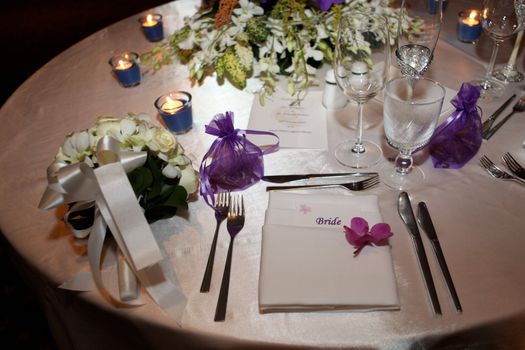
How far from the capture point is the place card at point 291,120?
1099 millimetres

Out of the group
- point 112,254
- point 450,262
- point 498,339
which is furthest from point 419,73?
point 112,254

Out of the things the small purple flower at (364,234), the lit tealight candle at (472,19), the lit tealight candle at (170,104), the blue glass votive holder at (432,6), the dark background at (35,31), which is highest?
the blue glass votive holder at (432,6)

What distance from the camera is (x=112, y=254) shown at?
82 centimetres

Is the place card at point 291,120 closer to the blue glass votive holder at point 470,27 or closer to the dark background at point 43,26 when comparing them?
the blue glass votive holder at point 470,27

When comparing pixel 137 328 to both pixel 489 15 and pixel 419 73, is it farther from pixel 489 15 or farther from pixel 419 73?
pixel 489 15

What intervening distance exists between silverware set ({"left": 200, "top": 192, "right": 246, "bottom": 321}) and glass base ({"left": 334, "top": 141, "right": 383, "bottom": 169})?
0.27 metres

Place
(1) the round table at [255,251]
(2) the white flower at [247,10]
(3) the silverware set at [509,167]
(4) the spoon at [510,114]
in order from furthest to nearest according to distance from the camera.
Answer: (2) the white flower at [247,10] < (4) the spoon at [510,114] < (3) the silverware set at [509,167] < (1) the round table at [255,251]

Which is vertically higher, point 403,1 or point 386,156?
point 403,1

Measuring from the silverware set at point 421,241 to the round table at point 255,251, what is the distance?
12 millimetres

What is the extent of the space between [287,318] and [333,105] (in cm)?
68

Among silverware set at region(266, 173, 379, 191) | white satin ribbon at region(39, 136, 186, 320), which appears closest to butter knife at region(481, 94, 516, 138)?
silverware set at region(266, 173, 379, 191)

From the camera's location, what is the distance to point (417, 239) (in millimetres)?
811

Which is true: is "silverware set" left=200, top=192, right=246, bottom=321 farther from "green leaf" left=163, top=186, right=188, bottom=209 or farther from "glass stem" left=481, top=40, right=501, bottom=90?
"glass stem" left=481, top=40, right=501, bottom=90

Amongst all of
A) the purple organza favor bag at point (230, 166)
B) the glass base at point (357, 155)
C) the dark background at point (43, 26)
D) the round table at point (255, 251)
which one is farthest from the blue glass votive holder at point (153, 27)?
the dark background at point (43, 26)
